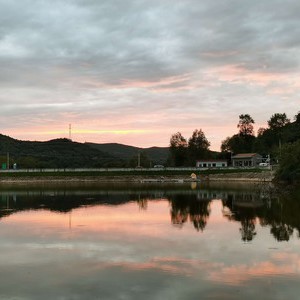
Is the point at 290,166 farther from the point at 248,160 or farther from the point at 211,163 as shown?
the point at 211,163

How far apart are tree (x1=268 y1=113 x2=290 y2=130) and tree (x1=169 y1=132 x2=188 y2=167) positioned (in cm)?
3089

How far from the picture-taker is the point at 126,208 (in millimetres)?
41844

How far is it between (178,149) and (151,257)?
405ft

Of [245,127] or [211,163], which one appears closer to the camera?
[211,163]

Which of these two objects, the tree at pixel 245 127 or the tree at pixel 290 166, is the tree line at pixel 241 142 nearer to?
the tree at pixel 245 127

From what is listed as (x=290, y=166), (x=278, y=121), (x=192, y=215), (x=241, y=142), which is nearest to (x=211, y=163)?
(x=241, y=142)

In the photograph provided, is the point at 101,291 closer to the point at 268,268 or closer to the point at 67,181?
the point at 268,268

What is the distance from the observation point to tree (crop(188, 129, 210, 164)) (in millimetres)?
139500

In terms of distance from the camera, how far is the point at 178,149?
5610 inches

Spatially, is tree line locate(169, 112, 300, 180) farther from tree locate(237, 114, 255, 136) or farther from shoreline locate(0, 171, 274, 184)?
shoreline locate(0, 171, 274, 184)

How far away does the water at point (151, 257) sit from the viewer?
48.1ft

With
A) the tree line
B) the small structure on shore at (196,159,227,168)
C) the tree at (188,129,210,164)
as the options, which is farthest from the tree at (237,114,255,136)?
the small structure on shore at (196,159,227,168)

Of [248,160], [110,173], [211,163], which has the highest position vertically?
[248,160]

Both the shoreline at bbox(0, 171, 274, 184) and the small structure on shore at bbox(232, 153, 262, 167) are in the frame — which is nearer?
the shoreline at bbox(0, 171, 274, 184)
